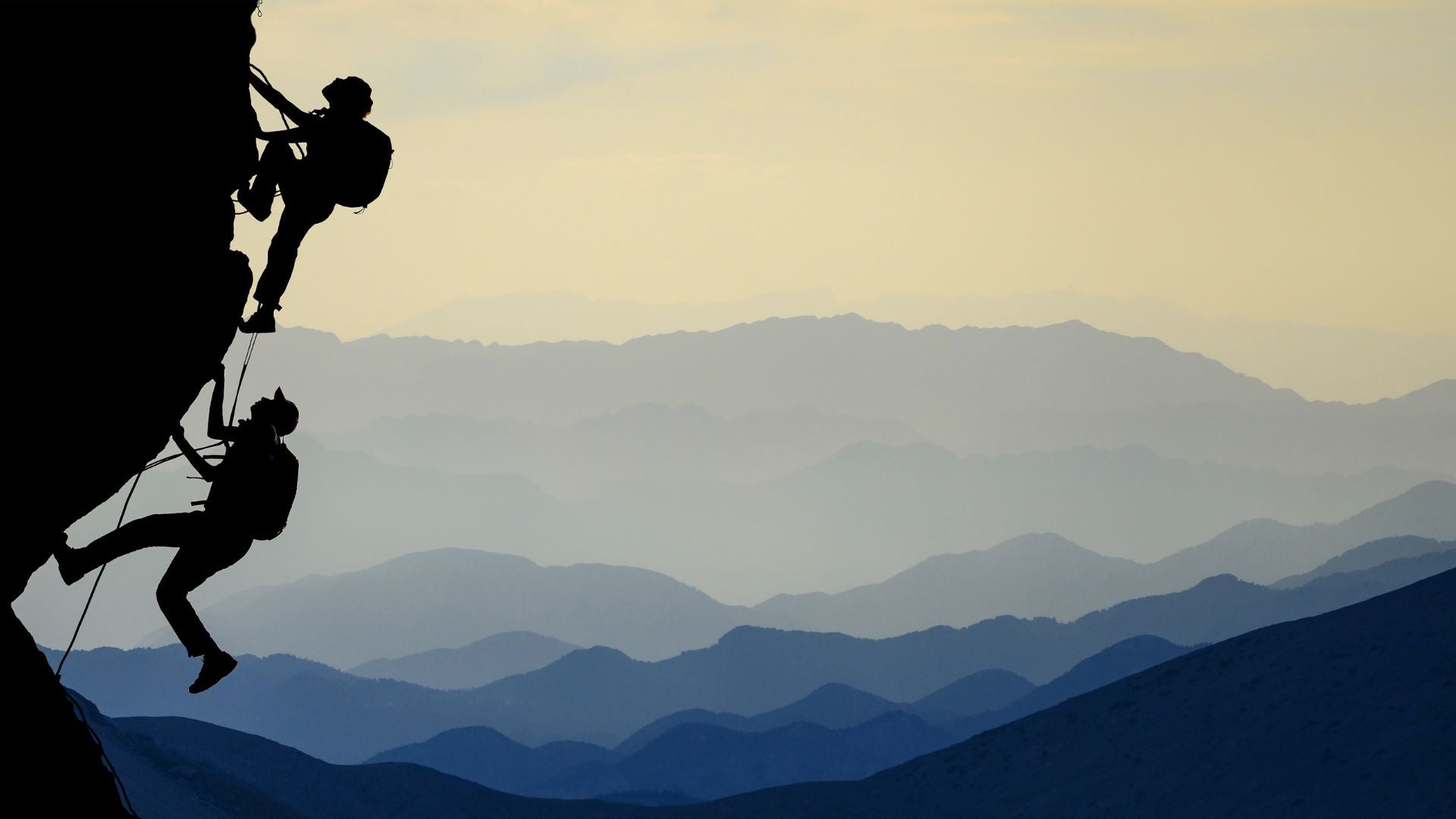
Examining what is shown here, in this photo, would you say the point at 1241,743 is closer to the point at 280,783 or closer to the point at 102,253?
the point at 280,783

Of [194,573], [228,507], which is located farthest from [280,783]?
[228,507]

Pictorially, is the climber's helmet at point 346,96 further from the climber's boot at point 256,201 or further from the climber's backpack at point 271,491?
the climber's backpack at point 271,491

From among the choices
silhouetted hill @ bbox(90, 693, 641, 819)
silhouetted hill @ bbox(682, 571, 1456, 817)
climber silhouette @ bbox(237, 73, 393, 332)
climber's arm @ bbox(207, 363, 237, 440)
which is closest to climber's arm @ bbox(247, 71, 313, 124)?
climber silhouette @ bbox(237, 73, 393, 332)

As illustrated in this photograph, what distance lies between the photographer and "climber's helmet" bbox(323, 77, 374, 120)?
37.4 ft

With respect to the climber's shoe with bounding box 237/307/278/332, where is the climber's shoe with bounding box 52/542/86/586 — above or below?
below

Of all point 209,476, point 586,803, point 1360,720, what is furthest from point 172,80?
point 586,803

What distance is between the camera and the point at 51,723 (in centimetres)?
942

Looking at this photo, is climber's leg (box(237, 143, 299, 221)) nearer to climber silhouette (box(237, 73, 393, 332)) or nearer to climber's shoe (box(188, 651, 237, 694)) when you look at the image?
climber silhouette (box(237, 73, 393, 332))

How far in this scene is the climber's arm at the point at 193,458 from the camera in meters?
10.8

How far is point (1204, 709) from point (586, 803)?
34607 millimetres

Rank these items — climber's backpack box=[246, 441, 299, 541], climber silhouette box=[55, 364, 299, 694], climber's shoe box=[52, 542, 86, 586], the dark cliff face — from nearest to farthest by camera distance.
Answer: the dark cliff face < climber's shoe box=[52, 542, 86, 586] < climber silhouette box=[55, 364, 299, 694] < climber's backpack box=[246, 441, 299, 541]

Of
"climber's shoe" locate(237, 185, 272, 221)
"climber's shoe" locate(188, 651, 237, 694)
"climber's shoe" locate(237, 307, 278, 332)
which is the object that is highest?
"climber's shoe" locate(237, 185, 272, 221)

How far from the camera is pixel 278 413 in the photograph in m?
11.0

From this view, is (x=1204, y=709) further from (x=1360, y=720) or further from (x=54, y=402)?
(x=54, y=402)
